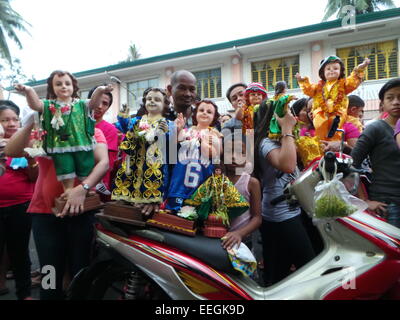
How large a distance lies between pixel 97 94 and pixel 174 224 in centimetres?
95

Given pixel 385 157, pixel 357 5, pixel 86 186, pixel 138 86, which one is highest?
pixel 357 5

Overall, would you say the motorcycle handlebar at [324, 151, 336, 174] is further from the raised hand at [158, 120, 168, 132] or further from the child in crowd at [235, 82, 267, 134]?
the child in crowd at [235, 82, 267, 134]

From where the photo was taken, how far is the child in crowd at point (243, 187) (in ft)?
5.88

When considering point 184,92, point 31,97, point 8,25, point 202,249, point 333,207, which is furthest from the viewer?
point 8,25

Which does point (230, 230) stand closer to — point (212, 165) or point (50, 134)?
point (212, 165)

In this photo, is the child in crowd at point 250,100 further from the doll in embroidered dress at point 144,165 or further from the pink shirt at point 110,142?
the pink shirt at point 110,142

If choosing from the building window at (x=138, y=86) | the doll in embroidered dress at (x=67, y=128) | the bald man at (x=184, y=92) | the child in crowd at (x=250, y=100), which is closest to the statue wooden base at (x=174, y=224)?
the doll in embroidered dress at (x=67, y=128)

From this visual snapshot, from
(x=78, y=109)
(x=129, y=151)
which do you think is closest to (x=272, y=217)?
(x=129, y=151)

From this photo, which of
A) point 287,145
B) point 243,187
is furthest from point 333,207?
point 243,187

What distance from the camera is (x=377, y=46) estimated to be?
10047 millimetres

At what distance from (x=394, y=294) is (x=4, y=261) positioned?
3.50m

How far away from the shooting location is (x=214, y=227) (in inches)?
67.1

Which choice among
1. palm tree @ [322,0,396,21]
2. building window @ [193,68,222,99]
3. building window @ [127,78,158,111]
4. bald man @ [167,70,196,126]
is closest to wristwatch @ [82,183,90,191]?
bald man @ [167,70,196,126]

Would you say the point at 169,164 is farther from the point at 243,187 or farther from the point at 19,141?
the point at 19,141
